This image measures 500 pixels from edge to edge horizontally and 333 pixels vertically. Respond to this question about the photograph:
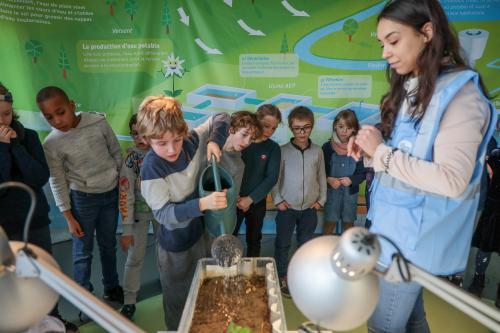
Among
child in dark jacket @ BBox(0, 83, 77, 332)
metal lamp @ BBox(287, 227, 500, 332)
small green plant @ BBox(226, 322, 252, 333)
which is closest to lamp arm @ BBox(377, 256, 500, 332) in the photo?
metal lamp @ BBox(287, 227, 500, 332)

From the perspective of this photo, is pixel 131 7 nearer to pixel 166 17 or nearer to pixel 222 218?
pixel 166 17

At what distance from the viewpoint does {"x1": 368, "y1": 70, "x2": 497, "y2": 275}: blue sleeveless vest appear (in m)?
0.80

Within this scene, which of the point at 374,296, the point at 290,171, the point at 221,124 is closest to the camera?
the point at 374,296

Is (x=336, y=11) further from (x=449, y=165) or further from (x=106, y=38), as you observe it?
(x=449, y=165)

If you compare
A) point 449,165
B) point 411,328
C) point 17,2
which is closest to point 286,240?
point 411,328

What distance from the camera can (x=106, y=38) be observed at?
2.75 meters

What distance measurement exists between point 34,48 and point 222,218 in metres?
2.36

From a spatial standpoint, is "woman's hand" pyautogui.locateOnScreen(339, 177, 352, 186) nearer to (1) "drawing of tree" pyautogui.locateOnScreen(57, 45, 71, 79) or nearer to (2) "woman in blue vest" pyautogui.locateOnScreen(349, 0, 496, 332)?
(2) "woman in blue vest" pyautogui.locateOnScreen(349, 0, 496, 332)

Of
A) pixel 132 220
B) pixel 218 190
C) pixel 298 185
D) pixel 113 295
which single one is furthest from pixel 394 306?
pixel 113 295

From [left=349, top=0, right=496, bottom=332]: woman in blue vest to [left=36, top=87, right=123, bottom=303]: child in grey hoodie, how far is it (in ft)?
4.88

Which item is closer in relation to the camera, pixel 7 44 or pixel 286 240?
pixel 286 240

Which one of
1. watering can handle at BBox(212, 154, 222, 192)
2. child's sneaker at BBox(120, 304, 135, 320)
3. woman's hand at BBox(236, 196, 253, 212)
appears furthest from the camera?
woman's hand at BBox(236, 196, 253, 212)

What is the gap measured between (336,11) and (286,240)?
181 cm

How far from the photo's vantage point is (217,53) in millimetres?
2814
